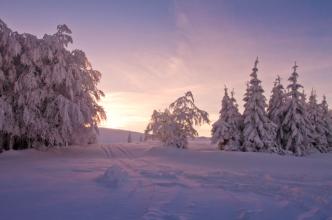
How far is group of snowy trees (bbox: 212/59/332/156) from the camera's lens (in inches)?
1352

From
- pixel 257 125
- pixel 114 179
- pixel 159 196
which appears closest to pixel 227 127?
pixel 257 125

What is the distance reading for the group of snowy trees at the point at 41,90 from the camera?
23.0 meters

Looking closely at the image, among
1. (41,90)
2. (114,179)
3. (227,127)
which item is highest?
(41,90)

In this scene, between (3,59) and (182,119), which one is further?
(182,119)

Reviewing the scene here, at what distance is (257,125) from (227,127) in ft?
11.3

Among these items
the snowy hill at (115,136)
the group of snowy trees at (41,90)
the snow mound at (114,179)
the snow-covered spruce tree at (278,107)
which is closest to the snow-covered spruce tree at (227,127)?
the snow-covered spruce tree at (278,107)

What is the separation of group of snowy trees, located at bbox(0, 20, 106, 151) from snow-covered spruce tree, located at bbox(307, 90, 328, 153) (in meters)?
29.4

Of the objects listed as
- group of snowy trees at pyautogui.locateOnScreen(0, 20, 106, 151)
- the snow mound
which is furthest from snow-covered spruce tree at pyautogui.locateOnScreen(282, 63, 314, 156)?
the snow mound

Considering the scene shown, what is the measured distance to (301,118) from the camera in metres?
37.1

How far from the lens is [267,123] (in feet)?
113

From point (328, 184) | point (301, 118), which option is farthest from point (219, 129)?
point (328, 184)

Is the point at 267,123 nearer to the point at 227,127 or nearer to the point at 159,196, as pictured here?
the point at 227,127

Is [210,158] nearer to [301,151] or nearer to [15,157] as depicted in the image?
[15,157]

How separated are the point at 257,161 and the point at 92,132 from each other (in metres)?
12.7
